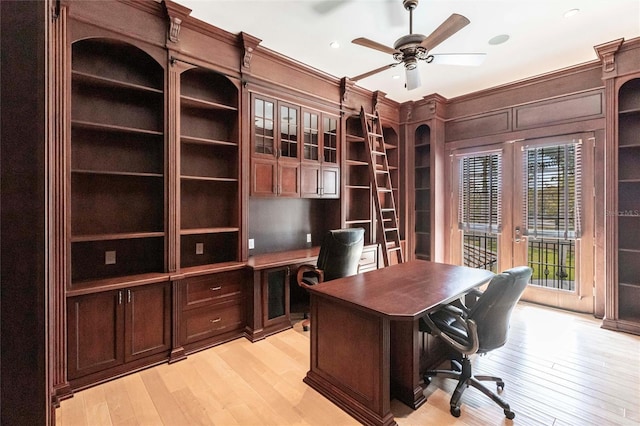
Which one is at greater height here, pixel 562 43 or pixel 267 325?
pixel 562 43

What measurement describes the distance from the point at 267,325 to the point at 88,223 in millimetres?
2017

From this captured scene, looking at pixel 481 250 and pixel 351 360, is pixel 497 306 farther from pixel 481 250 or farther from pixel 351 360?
pixel 481 250

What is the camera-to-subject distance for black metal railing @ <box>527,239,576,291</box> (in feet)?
13.2

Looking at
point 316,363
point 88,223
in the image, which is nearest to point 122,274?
point 88,223

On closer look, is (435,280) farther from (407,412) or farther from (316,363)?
(316,363)

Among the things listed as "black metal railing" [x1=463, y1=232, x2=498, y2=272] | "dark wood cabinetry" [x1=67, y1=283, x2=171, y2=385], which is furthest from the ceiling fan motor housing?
"black metal railing" [x1=463, y1=232, x2=498, y2=272]

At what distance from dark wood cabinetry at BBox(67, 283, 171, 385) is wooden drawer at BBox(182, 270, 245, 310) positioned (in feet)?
0.64

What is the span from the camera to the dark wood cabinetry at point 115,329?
2326 mm

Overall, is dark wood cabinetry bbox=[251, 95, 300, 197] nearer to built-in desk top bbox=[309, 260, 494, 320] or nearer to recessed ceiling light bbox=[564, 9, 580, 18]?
built-in desk top bbox=[309, 260, 494, 320]

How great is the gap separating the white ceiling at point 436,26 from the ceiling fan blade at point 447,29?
20.3 inches

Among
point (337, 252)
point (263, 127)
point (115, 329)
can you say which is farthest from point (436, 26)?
point (115, 329)

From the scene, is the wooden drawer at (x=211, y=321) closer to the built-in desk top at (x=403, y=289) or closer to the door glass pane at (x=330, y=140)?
the built-in desk top at (x=403, y=289)

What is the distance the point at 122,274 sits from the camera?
9.29 feet

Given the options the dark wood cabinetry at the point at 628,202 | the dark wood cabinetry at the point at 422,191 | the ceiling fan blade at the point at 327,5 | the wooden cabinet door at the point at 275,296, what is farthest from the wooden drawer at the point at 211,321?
the dark wood cabinetry at the point at 628,202
